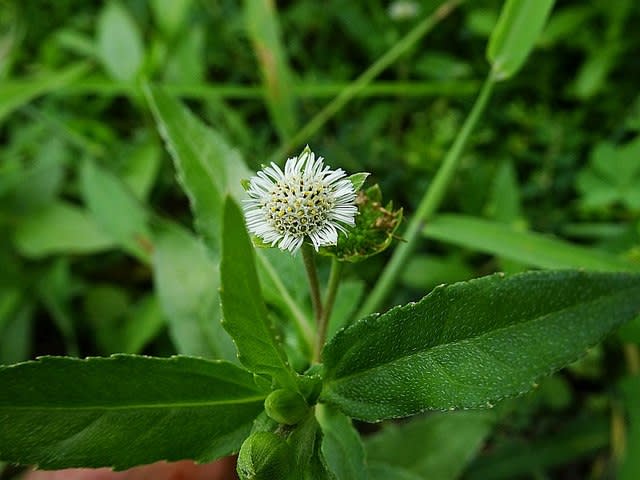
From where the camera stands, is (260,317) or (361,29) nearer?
(260,317)

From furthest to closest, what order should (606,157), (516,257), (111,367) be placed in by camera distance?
(606,157)
(516,257)
(111,367)

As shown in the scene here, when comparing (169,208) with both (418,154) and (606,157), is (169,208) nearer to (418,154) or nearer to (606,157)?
(418,154)

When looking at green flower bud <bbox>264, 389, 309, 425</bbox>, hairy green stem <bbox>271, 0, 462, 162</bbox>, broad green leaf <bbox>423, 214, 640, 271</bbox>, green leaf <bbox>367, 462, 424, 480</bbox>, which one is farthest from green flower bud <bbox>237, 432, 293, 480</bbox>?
hairy green stem <bbox>271, 0, 462, 162</bbox>

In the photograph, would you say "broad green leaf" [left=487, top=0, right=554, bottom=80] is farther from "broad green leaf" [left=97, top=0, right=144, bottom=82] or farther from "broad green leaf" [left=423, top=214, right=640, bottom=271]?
"broad green leaf" [left=97, top=0, right=144, bottom=82]

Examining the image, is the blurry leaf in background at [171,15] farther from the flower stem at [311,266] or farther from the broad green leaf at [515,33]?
the flower stem at [311,266]

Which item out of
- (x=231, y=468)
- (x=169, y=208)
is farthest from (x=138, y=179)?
(x=231, y=468)
